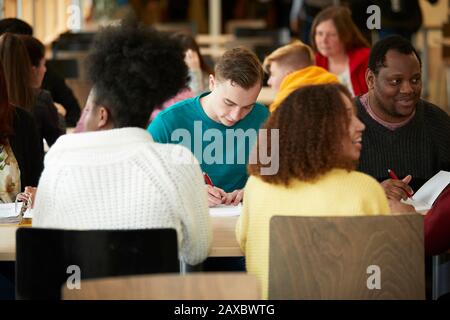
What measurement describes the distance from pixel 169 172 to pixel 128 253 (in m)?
0.24

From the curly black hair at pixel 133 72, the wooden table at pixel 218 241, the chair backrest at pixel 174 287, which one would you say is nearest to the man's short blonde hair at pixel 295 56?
the wooden table at pixel 218 241

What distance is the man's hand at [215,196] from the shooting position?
3.38 m

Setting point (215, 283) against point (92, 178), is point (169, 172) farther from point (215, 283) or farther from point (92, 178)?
point (215, 283)

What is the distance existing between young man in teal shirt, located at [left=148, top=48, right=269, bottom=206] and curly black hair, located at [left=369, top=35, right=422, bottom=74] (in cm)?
47

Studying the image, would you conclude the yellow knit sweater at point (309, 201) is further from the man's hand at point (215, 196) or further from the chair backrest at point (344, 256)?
the man's hand at point (215, 196)

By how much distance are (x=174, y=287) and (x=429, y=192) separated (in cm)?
153

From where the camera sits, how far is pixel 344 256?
245 centimetres

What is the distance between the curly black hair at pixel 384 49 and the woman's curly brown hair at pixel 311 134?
1220mm

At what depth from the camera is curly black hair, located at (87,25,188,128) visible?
2.60 meters

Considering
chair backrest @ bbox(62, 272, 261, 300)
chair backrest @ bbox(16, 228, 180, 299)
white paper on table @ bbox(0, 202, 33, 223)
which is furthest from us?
white paper on table @ bbox(0, 202, 33, 223)

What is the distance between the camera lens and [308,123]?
102 inches

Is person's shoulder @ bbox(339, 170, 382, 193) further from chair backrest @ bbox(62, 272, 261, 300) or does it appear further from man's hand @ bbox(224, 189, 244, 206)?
man's hand @ bbox(224, 189, 244, 206)

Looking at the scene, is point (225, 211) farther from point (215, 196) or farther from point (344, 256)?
point (344, 256)

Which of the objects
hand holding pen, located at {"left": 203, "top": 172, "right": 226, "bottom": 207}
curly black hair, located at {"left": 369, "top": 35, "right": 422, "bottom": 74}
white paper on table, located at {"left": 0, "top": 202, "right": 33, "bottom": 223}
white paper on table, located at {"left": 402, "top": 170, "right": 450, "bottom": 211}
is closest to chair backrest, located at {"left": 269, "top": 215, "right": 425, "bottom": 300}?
white paper on table, located at {"left": 402, "top": 170, "right": 450, "bottom": 211}
